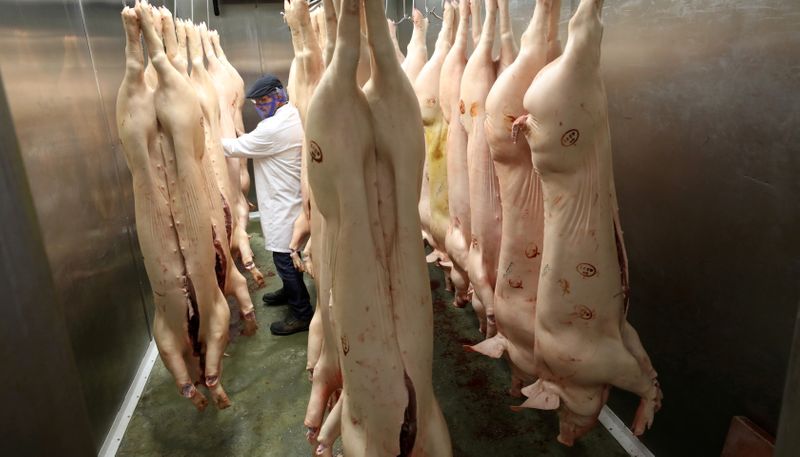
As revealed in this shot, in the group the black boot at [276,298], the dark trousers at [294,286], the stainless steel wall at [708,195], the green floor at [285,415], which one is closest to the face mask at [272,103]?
the dark trousers at [294,286]

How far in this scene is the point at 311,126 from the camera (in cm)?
132

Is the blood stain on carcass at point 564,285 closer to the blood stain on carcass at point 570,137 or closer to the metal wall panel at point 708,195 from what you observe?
the blood stain on carcass at point 570,137

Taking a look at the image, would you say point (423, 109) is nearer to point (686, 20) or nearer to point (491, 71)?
point (491, 71)

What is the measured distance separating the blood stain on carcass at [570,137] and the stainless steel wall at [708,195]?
62 centimetres

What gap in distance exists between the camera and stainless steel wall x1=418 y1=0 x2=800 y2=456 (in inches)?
64.2

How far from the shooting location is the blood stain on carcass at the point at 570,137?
158 centimetres

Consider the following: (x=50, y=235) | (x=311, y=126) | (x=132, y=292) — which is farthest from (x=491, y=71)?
(x=132, y=292)

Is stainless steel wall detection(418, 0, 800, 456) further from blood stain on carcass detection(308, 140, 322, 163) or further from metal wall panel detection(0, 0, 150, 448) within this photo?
metal wall panel detection(0, 0, 150, 448)

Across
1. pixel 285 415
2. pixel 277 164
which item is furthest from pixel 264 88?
pixel 285 415

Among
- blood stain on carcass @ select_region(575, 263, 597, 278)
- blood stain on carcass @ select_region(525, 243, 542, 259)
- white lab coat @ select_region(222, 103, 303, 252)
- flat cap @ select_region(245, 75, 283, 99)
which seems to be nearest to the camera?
blood stain on carcass @ select_region(575, 263, 597, 278)

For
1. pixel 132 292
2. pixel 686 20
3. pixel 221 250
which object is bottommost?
pixel 132 292

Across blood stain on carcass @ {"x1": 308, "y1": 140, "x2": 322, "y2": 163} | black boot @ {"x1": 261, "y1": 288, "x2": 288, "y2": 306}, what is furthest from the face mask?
blood stain on carcass @ {"x1": 308, "y1": 140, "x2": 322, "y2": 163}

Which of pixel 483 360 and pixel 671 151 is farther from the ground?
pixel 671 151

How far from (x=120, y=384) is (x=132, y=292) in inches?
23.4
